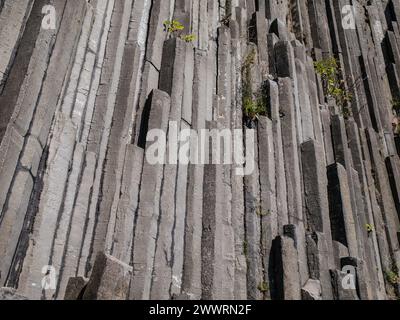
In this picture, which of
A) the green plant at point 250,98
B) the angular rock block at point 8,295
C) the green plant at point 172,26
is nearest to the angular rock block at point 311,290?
the green plant at point 250,98

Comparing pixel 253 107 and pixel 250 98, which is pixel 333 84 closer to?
pixel 250 98

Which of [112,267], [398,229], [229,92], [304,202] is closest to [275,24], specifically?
[229,92]

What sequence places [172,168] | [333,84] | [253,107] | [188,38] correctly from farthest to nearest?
[333,84] < [253,107] < [188,38] < [172,168]

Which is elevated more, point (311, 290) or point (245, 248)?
point (245, 248)

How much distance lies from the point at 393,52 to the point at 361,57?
1555 mm

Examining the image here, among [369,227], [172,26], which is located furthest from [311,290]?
[172,26]

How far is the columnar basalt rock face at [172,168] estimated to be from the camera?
14.1 ft

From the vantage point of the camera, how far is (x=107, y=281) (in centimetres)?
381

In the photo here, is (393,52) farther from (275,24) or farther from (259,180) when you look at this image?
(259,180)

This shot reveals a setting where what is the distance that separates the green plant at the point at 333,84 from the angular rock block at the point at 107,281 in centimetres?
734

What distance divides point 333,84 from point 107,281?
7818mm

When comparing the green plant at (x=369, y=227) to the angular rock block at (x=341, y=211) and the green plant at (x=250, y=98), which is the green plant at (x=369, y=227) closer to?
the angular rock block at (x=341, y=211)

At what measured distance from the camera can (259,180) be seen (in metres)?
6.55
